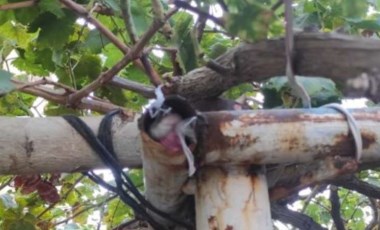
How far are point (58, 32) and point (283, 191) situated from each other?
0.43 m

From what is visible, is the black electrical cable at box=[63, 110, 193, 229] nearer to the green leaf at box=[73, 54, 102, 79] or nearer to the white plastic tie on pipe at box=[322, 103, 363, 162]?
the white plastic tie on pipe at box=[322, 103, 363, 162]

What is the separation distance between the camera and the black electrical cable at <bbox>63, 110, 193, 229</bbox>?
2.82 ft

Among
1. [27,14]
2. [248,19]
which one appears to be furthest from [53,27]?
[248,19]

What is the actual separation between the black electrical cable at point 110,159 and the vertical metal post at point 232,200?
3.5 inches

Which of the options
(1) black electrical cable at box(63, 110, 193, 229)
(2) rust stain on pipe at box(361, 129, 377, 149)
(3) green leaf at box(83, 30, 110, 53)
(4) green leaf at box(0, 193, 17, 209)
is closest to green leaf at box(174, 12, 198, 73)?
(1) black electrical cable at box(63, 110, 193, 229)

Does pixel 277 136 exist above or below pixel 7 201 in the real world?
below

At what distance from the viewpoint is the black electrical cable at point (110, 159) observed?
860mm

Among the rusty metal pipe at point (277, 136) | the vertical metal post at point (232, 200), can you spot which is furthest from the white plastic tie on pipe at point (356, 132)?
the vertical metal post at point (232, 200)

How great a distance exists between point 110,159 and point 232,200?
153 millimetres

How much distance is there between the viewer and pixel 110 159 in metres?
0.86

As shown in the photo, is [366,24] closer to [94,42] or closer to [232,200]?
[232,200]

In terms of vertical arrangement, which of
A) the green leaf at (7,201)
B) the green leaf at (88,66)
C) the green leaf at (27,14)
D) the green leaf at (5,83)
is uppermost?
the green leaf at (88,66)

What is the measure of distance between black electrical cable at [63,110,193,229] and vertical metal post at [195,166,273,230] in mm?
88

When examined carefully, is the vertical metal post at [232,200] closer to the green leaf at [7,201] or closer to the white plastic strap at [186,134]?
the white plastic strap at [186,134]
